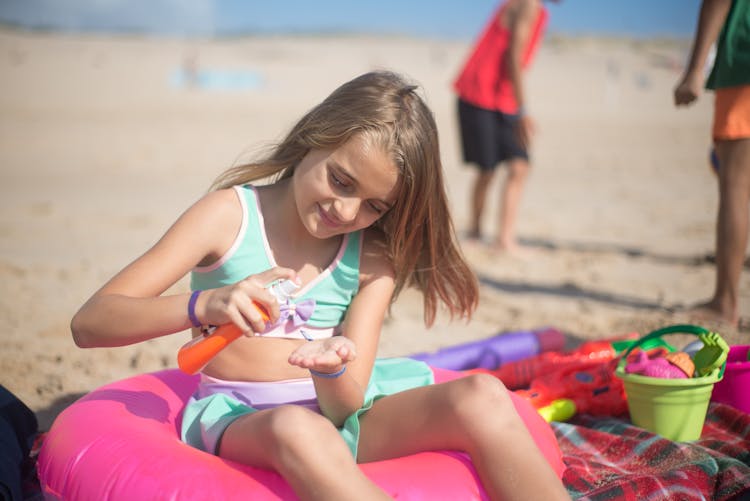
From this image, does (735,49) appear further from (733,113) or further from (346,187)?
(346,187)

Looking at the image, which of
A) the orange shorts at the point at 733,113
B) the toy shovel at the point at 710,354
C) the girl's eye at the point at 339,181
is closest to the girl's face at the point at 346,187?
the girl's eye at the point at 339,181

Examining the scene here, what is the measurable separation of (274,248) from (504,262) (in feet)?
10.5

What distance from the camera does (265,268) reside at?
196cm

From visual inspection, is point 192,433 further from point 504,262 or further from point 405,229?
point 504,262

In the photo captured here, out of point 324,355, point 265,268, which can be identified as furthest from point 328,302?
point 324,355

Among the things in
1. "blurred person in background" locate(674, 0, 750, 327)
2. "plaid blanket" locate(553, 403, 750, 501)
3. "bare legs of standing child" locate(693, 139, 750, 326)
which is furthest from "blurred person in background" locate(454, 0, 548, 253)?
"plaid blanket" locate(553, 403, 750, 501)

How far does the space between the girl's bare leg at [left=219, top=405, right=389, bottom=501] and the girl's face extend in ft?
1.76

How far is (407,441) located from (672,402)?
38.4 inches

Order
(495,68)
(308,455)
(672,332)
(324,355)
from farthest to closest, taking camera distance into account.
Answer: (495,68) < (672,332) < (324,355) < (308,455)

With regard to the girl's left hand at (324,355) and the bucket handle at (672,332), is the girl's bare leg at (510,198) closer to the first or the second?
the bucket handle at (672,332)

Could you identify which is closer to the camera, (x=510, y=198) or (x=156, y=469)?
(x=156, y=469)

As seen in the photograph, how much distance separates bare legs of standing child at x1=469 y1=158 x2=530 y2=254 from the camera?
198 inches

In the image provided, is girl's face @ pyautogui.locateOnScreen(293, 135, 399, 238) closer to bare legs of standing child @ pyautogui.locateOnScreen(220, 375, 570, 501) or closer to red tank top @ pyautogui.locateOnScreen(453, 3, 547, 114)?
bare legs of standing child @ pyautogui.locateOnScreen(220, 375, 570, 501)

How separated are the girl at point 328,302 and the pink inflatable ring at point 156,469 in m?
0.06
